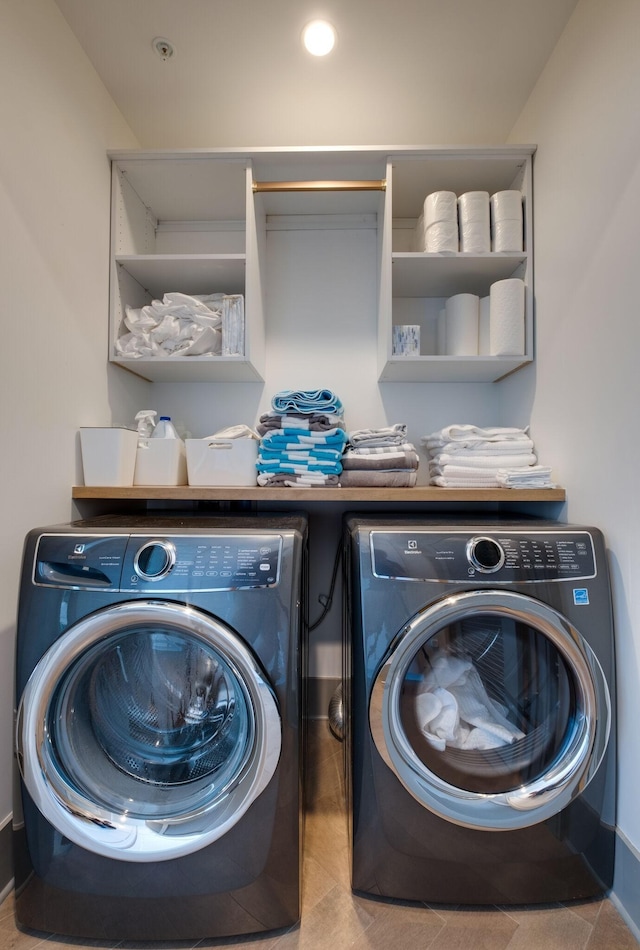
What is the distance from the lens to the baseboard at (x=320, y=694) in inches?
69.2

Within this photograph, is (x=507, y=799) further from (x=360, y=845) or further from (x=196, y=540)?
(x=196, y=540)

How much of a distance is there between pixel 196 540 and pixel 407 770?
72cm

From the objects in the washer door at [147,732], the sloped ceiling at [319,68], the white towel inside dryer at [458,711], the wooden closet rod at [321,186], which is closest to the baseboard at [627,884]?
the white towel inside dryer at [458,711]

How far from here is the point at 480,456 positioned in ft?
4.64

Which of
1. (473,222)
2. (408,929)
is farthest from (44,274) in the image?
(408,929)

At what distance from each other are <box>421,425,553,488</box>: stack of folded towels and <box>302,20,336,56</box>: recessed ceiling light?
4.23 feet

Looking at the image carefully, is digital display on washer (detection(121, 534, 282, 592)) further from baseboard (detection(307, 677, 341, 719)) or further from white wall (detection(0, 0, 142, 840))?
baseboard (detection(307, 677, 341, 719))

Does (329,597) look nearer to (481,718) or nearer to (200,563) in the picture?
(481,718)

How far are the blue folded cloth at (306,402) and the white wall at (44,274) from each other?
2.14 ft

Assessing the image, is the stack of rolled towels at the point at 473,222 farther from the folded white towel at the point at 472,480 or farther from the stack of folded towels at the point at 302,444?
the folded white towel at the point at 472,480

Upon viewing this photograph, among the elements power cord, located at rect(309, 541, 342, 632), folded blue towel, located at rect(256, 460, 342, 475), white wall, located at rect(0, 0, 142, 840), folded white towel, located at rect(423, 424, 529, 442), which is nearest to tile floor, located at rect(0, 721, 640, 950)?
white wall, located at rect(0, 0, 142, 840)

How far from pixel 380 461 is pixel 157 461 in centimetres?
78

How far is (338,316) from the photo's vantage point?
1.78m

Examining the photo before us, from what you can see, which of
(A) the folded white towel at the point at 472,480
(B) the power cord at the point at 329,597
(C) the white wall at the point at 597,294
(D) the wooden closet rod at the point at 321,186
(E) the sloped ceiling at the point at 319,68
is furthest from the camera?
(B) the power cord at the point at 329,597
